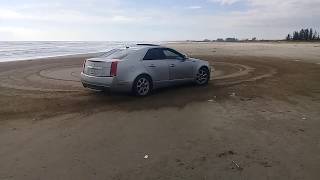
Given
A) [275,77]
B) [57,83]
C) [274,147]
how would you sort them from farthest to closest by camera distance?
[275,77], [57,83], [274,147]

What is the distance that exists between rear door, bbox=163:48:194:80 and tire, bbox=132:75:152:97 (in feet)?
3.32

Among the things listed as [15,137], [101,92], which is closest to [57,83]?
[101,92]

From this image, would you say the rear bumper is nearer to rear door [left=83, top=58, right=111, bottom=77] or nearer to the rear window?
rear door [left=83, top=58, right=111, bottom=77]

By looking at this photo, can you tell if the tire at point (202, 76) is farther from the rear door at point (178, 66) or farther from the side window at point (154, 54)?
the side window at point (154, 54)

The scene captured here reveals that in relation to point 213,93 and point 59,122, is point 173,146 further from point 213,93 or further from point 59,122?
point 213,93

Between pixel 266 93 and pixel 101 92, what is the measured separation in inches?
184

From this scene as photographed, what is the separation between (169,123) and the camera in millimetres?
8867

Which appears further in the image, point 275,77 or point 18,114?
point 275,77

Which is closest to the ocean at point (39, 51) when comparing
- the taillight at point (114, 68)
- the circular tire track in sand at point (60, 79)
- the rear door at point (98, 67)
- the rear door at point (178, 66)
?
the circular tire track in sand at point (60, 79)

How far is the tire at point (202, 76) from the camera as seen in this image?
14.2m

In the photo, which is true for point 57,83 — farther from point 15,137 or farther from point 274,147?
point 274,147

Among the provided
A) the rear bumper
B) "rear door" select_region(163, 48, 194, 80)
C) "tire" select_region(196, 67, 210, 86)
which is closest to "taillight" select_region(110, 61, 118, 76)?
the rear bumper

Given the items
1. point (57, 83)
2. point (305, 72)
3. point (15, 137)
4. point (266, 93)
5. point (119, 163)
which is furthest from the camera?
point (305, 72)

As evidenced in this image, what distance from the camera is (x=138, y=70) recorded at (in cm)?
1211
